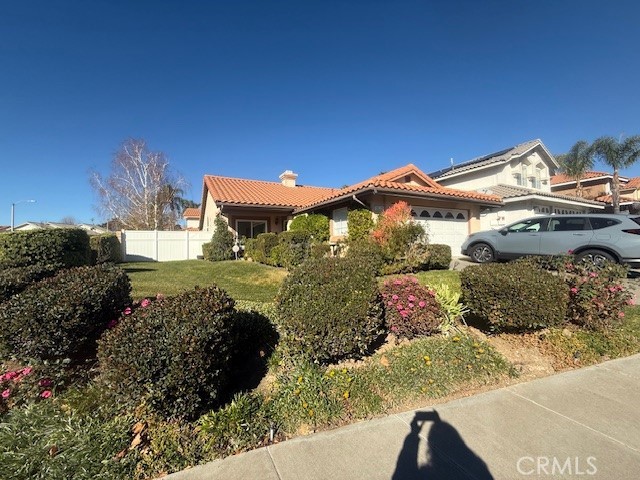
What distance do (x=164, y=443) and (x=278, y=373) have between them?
1338 millimetres

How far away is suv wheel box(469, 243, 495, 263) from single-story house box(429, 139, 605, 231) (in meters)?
6.31

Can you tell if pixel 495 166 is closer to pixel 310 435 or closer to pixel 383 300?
pixel 383 300

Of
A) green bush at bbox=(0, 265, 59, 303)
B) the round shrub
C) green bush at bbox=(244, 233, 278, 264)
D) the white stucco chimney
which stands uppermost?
the white stucco chimney

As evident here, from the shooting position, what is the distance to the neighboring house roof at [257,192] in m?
17.3

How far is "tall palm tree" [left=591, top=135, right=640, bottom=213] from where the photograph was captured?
2364 centimetres

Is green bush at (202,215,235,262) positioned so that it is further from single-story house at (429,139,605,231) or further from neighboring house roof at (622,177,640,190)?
neighboring house roof at (622,177,640,190)

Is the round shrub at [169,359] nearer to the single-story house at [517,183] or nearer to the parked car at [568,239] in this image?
the parked car at [568,239]

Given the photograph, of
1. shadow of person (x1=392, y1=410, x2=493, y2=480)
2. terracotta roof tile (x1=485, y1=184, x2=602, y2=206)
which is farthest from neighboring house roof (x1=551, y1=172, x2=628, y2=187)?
shadow of person (x1=392, y1=410, x2=493, y2=480)

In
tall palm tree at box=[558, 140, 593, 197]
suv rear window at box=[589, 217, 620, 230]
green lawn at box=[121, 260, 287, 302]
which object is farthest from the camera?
tall palm tree at box=[558, 140, 593, 197]

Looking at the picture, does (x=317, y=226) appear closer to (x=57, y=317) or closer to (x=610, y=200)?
(x=57, y=317)

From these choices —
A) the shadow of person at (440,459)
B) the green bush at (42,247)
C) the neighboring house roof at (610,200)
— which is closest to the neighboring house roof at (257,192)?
the green bush at (42,247)

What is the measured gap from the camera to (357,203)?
12.7 m

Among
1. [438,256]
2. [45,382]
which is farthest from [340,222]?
[45,382]

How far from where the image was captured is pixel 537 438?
270 cm
